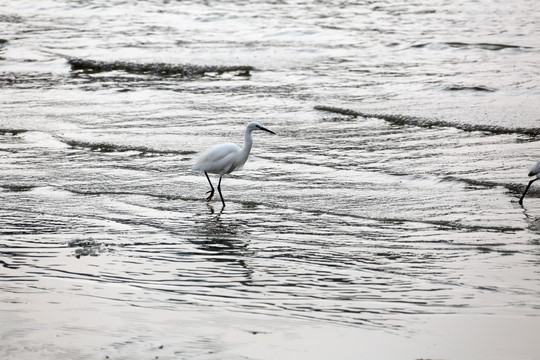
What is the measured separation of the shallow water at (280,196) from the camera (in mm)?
5512

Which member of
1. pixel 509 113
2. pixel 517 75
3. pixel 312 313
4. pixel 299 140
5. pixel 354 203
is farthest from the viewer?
pixel 517 75

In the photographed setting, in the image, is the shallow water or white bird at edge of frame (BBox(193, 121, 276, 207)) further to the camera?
white bird at edge of frame (BBox(193, 121, 276, 207))

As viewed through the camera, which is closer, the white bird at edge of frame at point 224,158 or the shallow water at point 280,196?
the shallow water at point 280,196

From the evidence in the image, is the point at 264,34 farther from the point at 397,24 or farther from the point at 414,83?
the point at 414,83

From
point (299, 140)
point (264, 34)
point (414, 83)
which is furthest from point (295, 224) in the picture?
point (264, 34)

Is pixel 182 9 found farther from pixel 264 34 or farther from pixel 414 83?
pixel 414 83

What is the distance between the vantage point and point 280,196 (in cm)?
936

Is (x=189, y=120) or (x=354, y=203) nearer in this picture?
(x=354, y=203)

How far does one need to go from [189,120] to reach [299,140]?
2112 millimetres

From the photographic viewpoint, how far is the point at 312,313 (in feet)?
18.8

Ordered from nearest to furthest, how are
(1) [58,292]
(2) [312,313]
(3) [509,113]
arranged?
(2) [312,313] < (1) [58,292] < (3) [509,113]

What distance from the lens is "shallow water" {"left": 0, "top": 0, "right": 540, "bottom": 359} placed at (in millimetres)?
5512

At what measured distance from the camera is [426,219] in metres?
8.38

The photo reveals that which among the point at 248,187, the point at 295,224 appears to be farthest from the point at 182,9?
the point at 295,224
